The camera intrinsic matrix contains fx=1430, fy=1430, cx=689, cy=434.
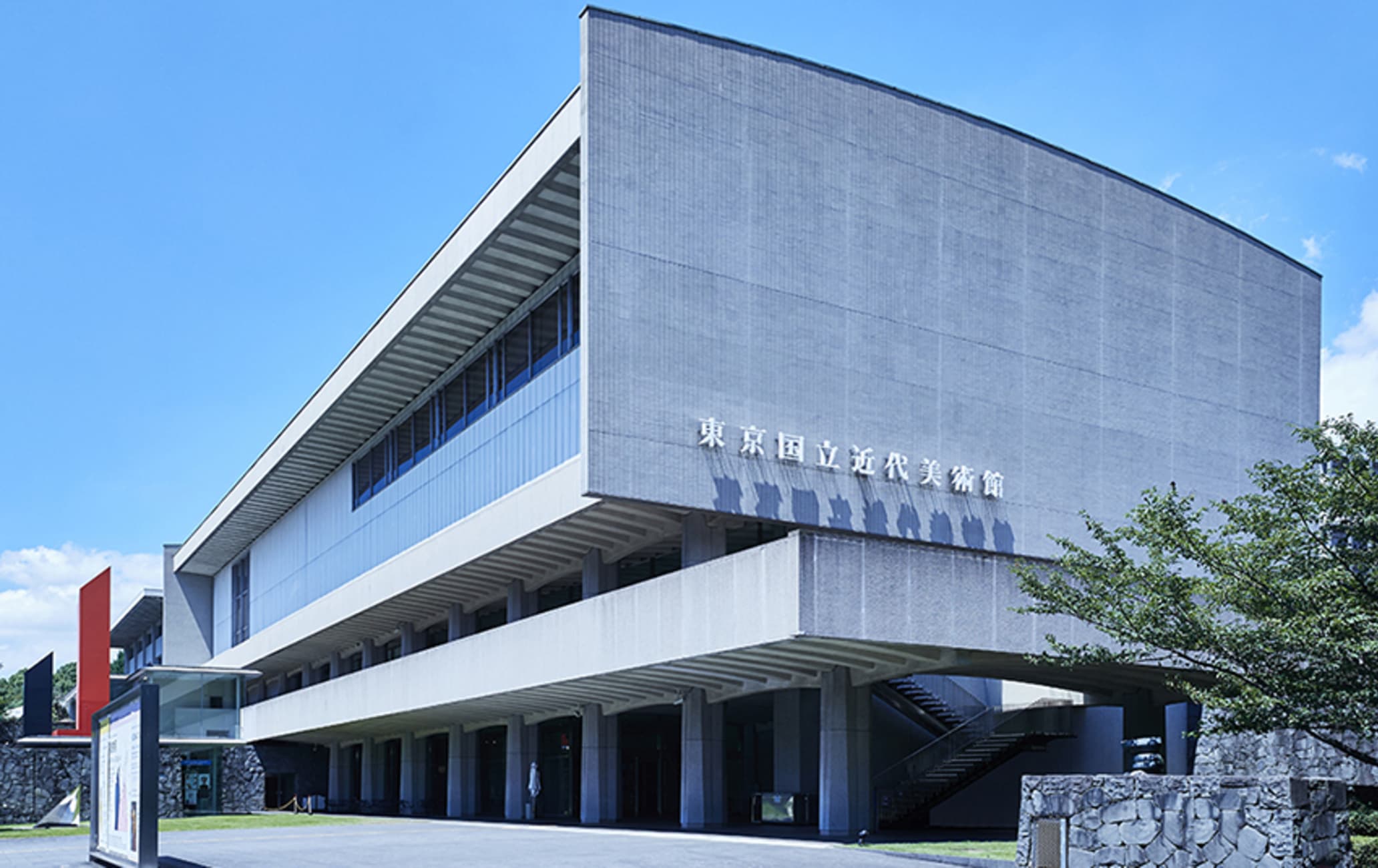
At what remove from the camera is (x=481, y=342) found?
134 ft

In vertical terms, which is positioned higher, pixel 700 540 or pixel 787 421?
pixel 787 421

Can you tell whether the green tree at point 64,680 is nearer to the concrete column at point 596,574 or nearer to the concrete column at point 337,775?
the concrete column at point 337,775

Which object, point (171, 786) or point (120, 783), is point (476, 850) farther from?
point (171, 786)

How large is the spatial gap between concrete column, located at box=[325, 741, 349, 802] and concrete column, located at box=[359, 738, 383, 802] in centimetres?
295

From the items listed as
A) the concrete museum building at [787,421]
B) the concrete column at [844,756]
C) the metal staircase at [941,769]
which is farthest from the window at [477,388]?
the metal staircase at [941,769]

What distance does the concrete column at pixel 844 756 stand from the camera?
29.4m

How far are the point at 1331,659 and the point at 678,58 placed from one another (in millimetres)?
18847

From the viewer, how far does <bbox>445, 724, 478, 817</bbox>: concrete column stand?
48.7m

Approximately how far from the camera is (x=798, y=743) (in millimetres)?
38750

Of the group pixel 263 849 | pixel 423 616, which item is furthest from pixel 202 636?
pixel 263 849

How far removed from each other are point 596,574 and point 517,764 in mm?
10216

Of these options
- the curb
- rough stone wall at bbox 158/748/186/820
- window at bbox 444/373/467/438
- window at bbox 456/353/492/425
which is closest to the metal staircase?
the curb

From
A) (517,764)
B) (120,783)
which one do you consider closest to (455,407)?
(517,764)

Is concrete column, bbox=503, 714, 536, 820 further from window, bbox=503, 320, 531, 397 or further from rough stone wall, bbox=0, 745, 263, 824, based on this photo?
rough stone wall, bbox=0, 745, 263, 824
